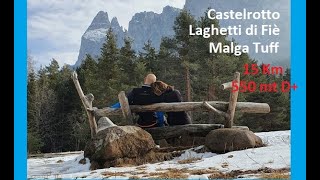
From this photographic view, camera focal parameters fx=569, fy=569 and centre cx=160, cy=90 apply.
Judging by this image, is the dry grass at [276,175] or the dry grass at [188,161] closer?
the dry grass at [276,175]

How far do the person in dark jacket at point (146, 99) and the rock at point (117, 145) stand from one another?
30.0 inches

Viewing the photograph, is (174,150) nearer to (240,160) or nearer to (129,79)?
(240,160)

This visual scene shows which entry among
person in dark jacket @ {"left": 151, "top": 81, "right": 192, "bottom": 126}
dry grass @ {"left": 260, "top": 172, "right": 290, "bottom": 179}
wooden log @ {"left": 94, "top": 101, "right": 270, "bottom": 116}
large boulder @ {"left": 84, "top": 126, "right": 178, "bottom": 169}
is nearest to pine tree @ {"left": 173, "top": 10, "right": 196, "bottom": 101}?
person in dark jacket @ {"left": 151, "top": 81, "right": 192, "bottom": 126}

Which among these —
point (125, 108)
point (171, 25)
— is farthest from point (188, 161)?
point (171, 25)

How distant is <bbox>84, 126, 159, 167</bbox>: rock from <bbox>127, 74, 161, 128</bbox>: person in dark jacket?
0.76m

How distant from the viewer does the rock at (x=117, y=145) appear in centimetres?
862

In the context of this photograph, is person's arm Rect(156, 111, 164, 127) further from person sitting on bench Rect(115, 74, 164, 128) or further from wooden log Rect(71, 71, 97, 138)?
wooden log Rect(71, 71, 97, 138)

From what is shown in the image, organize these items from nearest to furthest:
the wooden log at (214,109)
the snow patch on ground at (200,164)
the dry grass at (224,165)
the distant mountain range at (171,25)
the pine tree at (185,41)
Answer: the distant mountain range at (171,25) < the snow patch on ground at (200,164) < the dry grass at (224,165) < the pine tree at (185,41) < the wooden log at (214,109)

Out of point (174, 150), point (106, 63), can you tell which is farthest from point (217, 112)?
point (106, 63)

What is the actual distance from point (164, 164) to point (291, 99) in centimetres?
235

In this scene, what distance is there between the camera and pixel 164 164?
330 inches

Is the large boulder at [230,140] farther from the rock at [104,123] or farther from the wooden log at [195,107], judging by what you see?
the rock at [104,123]

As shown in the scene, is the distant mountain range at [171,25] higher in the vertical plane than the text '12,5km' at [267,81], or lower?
higher

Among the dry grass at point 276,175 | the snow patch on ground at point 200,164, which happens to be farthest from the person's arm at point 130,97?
the dry grass at point 276,175
